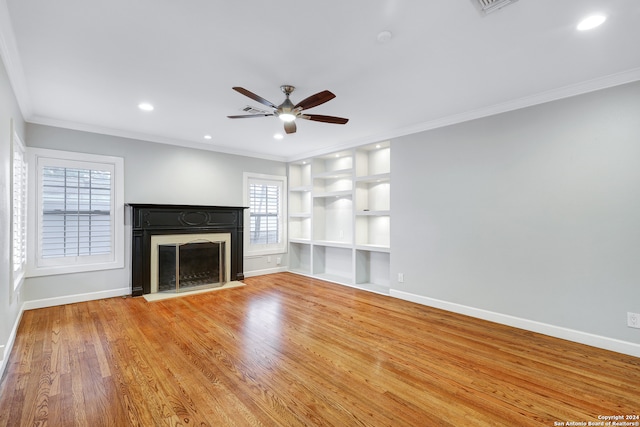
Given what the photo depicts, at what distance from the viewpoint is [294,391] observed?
7.23 ft

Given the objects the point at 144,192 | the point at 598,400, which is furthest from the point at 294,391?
the point at 144,192

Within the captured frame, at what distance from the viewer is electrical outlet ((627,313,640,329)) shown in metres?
2.77

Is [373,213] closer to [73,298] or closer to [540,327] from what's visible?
[540,327]

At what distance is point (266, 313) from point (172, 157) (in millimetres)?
3243

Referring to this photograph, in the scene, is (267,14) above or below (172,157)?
above

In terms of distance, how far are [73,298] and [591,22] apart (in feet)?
21.2

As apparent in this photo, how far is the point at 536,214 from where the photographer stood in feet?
11.0

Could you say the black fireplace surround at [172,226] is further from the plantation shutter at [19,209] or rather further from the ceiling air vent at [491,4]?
the ceiling air vent at [491,4]

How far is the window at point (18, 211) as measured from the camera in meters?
3.14

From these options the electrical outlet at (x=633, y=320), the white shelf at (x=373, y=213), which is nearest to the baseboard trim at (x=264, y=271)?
the white shelf at (x=373, y=213)

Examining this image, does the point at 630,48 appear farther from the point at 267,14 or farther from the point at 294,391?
the point at 294,391

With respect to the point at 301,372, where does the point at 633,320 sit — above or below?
above

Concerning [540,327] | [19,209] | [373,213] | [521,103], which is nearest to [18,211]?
[19,209]

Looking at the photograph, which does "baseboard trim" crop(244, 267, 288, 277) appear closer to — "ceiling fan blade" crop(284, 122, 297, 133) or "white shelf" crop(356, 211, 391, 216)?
"white shelf" crop(356, 211, 391, 216)
